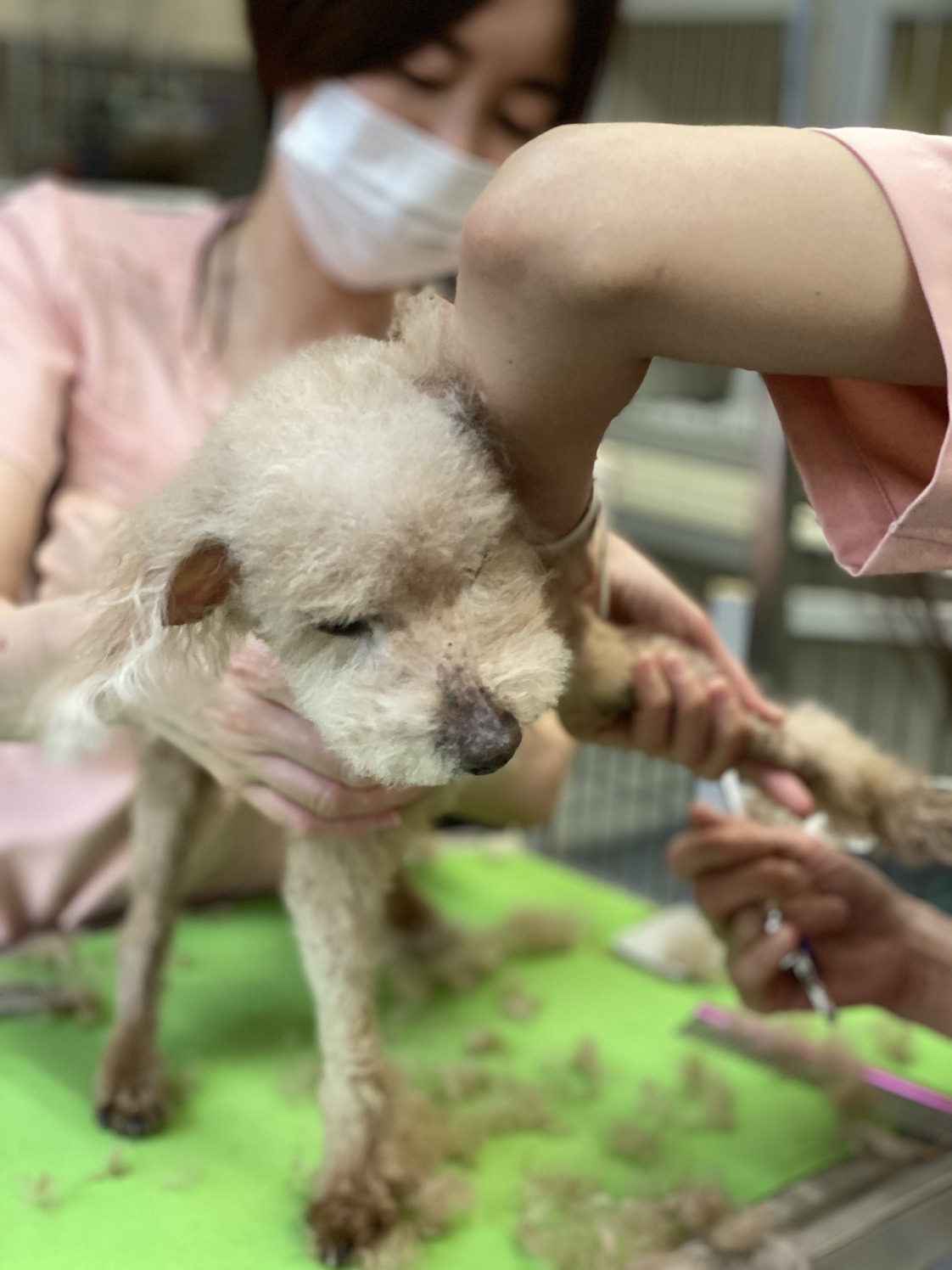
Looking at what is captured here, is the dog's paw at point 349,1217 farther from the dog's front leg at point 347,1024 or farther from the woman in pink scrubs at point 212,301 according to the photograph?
the woman in pink scrubs at point 212,301

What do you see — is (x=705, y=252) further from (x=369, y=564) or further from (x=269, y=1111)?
(x=269, y=1111)

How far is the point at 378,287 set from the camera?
3.26 feet

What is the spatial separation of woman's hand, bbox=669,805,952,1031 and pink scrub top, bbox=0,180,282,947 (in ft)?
1.47

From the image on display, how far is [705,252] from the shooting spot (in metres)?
0.36

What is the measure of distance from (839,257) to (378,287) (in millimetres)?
680

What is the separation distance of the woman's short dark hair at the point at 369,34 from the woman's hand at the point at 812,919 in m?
0.49

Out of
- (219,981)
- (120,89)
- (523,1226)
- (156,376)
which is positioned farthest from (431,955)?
(120,89)

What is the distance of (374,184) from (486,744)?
60 centimetres

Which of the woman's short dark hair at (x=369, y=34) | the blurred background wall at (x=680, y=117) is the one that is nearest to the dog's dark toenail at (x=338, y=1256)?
the blurred background wall at (x=680, y=117)

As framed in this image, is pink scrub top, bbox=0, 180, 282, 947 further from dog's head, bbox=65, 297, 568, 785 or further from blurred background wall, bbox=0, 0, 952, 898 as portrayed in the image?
dog's head, bbox=65, 297, 568, 785

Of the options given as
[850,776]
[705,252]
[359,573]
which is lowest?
[850,776]

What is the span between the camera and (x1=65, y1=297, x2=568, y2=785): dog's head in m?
0.41

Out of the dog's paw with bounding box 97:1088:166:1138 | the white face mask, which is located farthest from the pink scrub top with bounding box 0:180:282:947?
the dog's paw with bounding box 97:1088:166:1138

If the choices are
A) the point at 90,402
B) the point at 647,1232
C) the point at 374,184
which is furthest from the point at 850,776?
the point at 90,402
